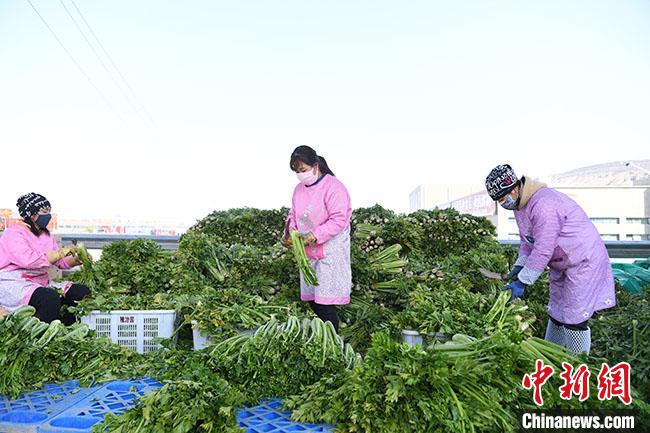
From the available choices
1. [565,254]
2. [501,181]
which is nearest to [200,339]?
[501,181]

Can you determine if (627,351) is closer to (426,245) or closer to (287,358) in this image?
(287,358)

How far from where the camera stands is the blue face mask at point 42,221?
151 inches

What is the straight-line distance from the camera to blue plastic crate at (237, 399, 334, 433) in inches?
84.7

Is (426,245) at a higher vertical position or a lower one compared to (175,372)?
higher

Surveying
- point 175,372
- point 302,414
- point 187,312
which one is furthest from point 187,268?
point 302,414

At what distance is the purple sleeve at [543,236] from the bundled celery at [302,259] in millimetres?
1501

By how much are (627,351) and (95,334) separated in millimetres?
3679

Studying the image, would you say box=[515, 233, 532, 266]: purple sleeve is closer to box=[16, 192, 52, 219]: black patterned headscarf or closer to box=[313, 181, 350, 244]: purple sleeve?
box=[313, 181, 350, 244]: purple sleeve

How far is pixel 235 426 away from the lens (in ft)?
6.69

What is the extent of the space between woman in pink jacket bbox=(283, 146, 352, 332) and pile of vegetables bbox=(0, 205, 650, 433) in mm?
145

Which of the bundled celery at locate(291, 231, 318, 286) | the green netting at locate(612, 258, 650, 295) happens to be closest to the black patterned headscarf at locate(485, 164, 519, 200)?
the bundled celery at locate(291, 231, 318, 286)

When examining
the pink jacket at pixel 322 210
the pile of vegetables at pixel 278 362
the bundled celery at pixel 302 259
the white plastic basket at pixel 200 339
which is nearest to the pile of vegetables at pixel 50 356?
the white plastic basket at pixel 200 339

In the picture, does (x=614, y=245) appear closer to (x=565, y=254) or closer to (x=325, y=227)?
(x=565, y=254)

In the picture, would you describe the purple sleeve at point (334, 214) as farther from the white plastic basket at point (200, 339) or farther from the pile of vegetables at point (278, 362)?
the white plastic basket at point (200, 339)
